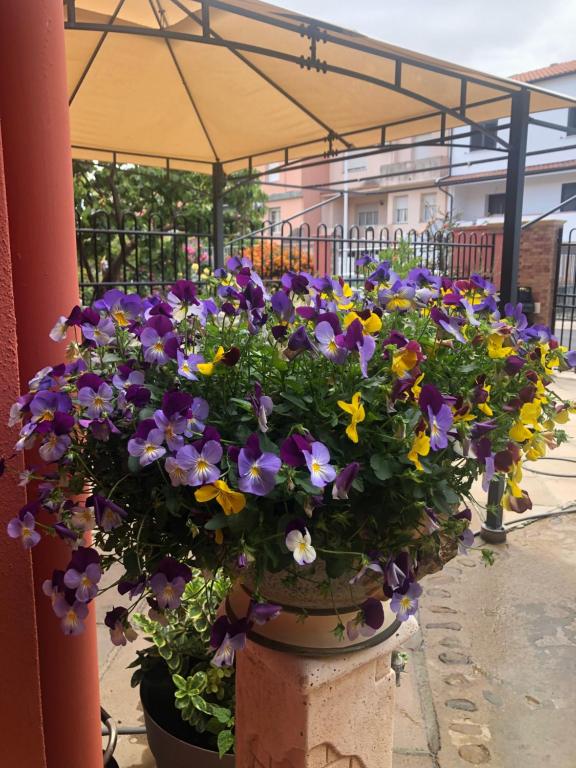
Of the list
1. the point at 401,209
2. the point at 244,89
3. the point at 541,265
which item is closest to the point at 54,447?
the point at 244,89

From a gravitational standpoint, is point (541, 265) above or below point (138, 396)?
above

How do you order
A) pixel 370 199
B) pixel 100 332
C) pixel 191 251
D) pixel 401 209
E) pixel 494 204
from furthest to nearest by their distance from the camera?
pixel 370 199 → pixel 401 209 → pixel 494 204 → pixel 191 251 → pixel 100 332

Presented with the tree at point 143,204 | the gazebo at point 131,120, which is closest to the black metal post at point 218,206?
the gazebo at point 131,120

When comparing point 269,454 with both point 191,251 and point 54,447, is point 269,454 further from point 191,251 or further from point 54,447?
point 191,251

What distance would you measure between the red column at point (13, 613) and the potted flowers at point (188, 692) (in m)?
0.36

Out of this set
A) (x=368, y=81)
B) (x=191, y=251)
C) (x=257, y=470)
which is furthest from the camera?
(x=191, y=251)

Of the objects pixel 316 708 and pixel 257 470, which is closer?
pixel 257 470

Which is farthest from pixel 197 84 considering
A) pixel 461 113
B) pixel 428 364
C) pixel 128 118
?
pixel 428 364

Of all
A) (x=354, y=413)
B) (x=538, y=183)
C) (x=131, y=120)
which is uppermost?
(x=538, y=183)

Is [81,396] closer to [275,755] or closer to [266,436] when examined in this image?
[266,436]

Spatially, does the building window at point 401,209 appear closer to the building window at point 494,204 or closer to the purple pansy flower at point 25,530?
the building window at point 494,204

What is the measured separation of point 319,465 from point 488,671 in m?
2.07

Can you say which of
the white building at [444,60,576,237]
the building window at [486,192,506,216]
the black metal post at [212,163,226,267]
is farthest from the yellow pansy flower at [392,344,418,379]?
the building window at [486,192,506,216]

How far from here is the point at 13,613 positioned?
51.7 inches
